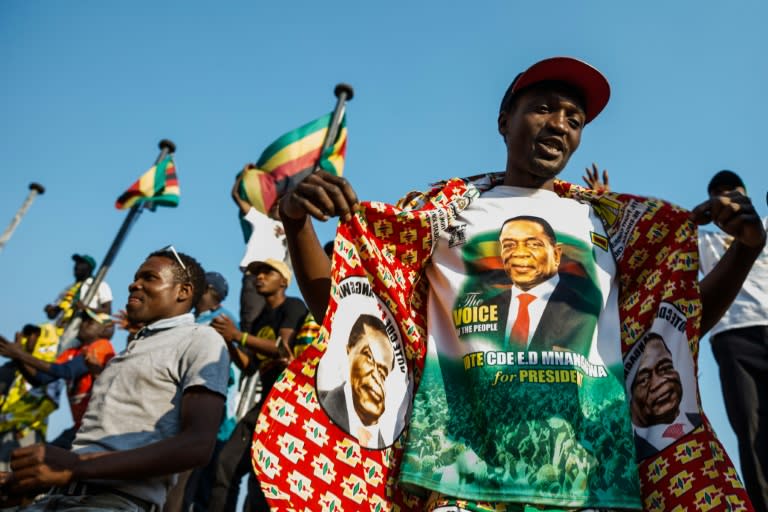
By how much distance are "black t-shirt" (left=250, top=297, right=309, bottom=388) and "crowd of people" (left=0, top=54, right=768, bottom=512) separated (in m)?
2.16

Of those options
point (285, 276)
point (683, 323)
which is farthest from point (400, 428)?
point (285, 276)

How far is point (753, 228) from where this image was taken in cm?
219

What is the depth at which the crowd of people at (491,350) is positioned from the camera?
208 centimetres

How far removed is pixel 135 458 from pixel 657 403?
6.05ft

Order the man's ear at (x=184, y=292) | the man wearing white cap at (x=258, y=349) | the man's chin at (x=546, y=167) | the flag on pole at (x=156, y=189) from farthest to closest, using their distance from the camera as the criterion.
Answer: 1. the flag on pole at (x=156, y=189)
2. the man wearing white cap at (x=258, y=349)
3. the man's ear at (x=184, y=292)
4. the man's chin at (x=546, y=167)

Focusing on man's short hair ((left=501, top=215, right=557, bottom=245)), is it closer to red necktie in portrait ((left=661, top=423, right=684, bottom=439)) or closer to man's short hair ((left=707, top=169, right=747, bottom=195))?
red necktie in portrait ((left=661, top=423, right=684, bottom=439))

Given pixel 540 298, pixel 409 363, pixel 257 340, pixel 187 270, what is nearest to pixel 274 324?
pixel 257 340

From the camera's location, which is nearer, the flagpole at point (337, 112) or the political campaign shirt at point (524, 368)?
the political campaign shirt at point (524, 368)

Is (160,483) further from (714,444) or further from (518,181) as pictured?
(714,444)

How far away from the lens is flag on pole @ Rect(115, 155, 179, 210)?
11.6m

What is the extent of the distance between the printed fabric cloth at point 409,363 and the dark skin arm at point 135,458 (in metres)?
0.81

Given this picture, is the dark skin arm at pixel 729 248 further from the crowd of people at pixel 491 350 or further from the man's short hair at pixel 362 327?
the man's short hair at pixel 362 327

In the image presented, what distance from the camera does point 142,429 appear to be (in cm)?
289

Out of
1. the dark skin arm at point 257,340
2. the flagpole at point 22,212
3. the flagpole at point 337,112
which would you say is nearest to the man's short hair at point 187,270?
the dark skin arm at point 257,340
